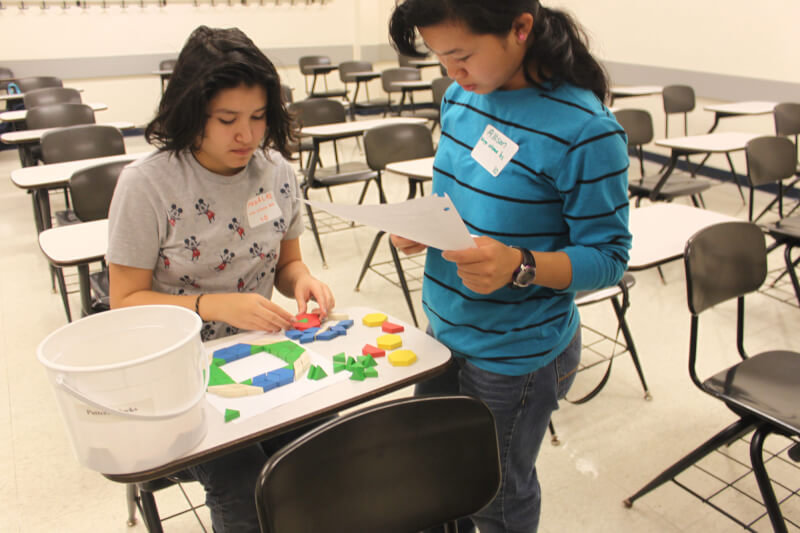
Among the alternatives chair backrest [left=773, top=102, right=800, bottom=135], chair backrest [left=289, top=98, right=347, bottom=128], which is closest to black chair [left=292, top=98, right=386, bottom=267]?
chair backrest [left=289, top=98, right=347, bottom=128]

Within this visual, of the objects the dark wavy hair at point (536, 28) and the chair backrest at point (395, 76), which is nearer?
the dark wavy hair at point (536, 28)

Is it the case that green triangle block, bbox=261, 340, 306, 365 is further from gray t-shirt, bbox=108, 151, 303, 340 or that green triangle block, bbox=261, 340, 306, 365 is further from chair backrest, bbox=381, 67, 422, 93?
chair backrest, bbox=381, 67, 422, 93

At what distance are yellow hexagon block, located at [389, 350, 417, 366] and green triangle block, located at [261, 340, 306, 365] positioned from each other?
0.61 ft

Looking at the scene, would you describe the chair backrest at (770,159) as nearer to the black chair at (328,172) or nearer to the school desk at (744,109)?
the school desk at (744,109)

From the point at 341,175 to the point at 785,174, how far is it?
258 centimetres

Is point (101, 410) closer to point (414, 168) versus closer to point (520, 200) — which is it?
point (520, 200)

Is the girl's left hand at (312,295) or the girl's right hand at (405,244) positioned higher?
the girl's right hand at (405,244)

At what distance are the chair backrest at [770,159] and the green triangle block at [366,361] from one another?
109 inches

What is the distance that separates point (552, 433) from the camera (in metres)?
2.11

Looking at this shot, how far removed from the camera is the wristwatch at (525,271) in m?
0.97

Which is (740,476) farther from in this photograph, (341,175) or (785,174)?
(341,175)

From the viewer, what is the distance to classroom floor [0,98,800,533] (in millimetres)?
1775

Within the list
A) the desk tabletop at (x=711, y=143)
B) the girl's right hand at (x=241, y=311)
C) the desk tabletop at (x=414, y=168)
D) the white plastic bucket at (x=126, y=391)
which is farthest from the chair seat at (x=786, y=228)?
the white plastic bucket at (x=126, y=391)

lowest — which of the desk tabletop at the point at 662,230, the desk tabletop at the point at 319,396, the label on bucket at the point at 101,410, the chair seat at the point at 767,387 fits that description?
the chair seat at the point at 767,387
